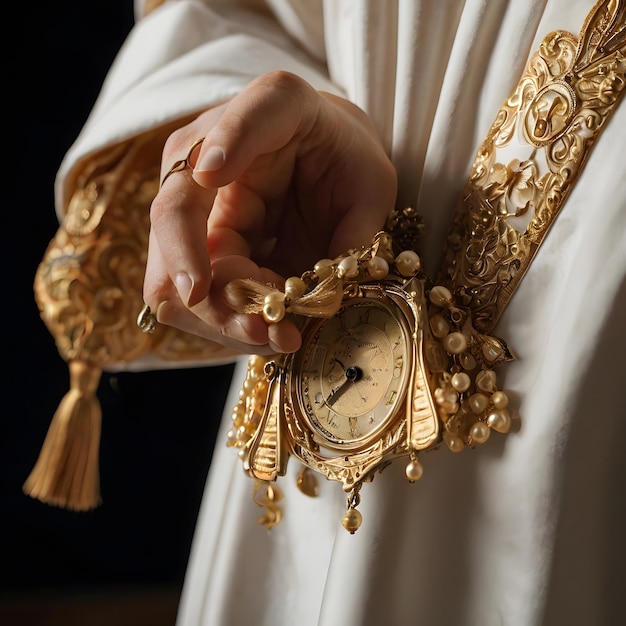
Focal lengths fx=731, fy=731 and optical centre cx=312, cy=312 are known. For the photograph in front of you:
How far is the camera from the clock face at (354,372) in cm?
42

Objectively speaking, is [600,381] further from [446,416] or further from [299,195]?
[299,195]

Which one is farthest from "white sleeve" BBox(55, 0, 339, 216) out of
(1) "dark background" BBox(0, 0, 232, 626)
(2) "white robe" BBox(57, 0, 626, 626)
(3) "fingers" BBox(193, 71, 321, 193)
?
(1) "dark background" BBox(0, 0, 232, 626)

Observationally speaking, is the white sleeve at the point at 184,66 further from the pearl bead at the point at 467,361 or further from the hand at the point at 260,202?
the pearl bead at the point at 467,361

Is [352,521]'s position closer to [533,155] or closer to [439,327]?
[439,327]

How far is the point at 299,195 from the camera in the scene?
0.54 metres

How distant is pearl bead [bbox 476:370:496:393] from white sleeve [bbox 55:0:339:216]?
29cm

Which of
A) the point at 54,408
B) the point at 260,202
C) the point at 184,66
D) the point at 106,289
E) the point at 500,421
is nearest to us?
the point at 500,421

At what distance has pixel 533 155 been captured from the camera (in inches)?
17.0

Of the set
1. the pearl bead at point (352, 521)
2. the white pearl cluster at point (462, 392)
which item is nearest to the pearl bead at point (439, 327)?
the white pearl cluster at point (462, 392)

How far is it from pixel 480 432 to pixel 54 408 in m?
1.17

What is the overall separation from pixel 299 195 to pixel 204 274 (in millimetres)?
156

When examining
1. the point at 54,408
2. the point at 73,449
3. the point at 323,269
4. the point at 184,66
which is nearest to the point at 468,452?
the point at 323,269

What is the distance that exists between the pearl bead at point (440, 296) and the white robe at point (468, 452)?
0.03m

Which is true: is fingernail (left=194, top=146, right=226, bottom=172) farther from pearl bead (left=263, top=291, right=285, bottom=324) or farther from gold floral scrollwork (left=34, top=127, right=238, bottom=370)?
gold floral scrollwork (left=34, top=127, right=238, bottom=370)
